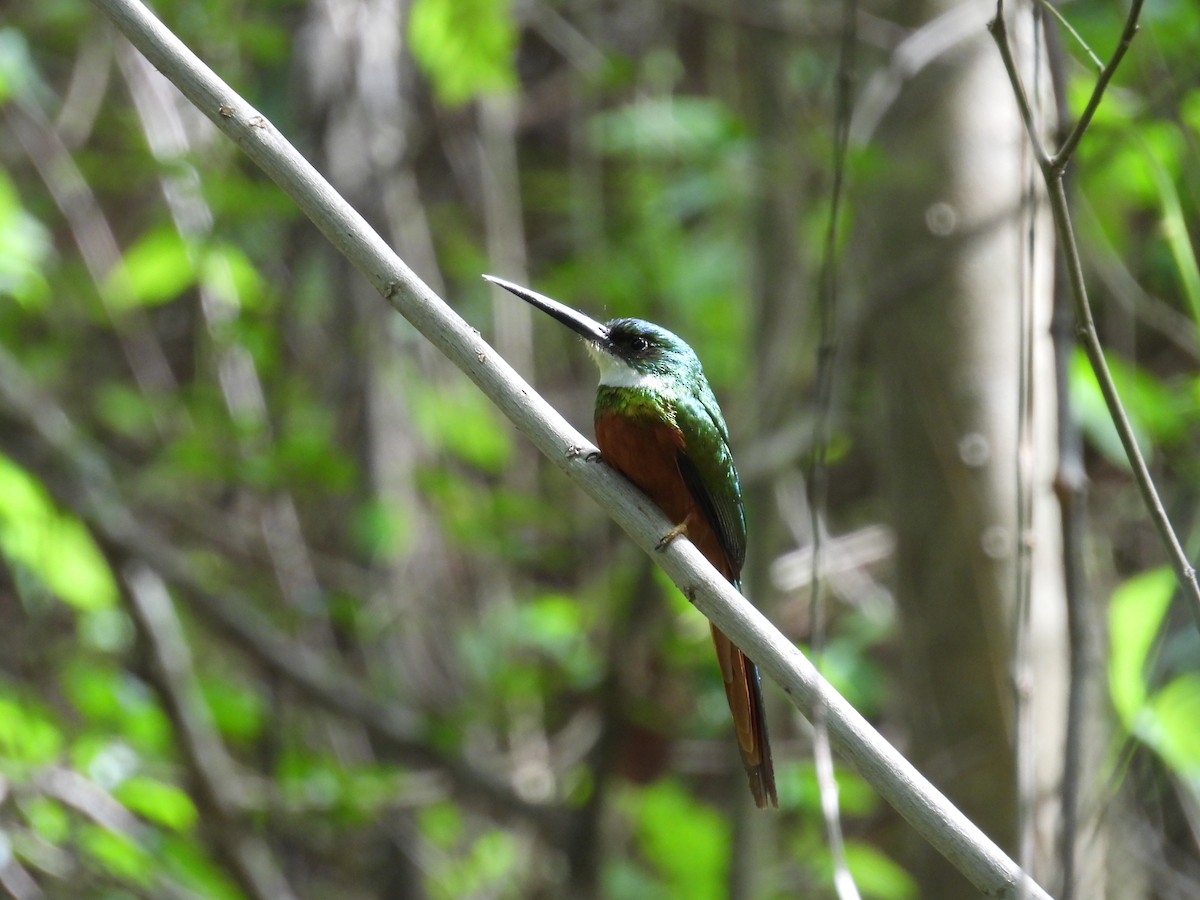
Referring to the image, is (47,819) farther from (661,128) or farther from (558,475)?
(661,128)

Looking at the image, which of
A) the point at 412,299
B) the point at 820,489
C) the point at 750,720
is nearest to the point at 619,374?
the point at 820,489

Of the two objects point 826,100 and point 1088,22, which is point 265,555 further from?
point 1088,22

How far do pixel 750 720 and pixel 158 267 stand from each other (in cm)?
235

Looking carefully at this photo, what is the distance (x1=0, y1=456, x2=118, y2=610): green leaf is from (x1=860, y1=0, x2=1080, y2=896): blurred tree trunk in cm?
187

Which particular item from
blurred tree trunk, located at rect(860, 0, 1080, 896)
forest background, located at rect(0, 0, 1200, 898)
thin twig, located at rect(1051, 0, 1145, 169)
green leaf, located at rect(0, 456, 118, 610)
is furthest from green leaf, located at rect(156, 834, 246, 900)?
thin twig, located at rect(1051, 0, 1145, 169)

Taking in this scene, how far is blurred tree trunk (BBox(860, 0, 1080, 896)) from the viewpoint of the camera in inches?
91.2

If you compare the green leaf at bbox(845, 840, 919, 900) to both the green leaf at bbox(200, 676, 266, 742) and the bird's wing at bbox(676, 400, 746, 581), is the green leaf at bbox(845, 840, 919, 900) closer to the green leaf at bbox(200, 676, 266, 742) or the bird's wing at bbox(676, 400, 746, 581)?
the bird's wing at bbox(676, 400, 746, 581)

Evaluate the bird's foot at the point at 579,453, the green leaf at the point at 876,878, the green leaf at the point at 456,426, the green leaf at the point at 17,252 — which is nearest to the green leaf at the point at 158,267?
the green leaf at the point at 17,252

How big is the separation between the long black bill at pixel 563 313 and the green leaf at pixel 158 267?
1553 millimetres

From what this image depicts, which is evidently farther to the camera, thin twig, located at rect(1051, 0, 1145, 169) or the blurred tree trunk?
the blurred tree trunk

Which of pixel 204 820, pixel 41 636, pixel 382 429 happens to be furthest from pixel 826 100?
pixel 41 636

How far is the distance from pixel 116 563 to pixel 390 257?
204 centimetres

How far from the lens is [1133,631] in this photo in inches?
78.3

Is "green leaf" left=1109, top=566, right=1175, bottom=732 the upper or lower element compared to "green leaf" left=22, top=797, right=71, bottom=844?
upper
